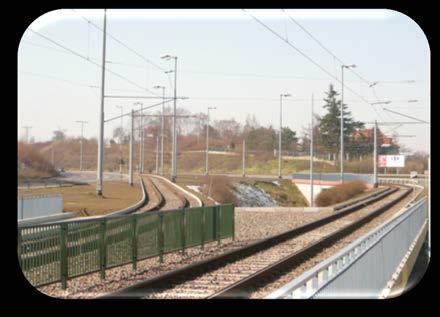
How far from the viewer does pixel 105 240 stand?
9.32 m

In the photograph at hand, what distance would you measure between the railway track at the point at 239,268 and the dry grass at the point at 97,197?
1157 mm

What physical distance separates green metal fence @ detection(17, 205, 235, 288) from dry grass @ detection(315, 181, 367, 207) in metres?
2.07

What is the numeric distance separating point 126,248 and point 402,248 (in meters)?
4.04

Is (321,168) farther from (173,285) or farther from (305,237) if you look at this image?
(305,237)

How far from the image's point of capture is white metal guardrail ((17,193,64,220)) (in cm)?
765

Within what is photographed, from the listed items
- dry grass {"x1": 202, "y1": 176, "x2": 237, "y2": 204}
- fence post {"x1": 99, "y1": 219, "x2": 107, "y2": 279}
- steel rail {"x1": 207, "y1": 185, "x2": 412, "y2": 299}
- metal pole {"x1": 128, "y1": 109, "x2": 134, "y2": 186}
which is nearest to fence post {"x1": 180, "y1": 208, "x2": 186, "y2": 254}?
steel rail {"x1": 207, "y1": 185, "x2": 412, "y2": 299}

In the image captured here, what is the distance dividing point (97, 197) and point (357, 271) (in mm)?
3704

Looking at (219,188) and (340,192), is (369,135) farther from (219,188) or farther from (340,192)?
(340,192)

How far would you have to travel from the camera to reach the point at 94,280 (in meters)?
9.35

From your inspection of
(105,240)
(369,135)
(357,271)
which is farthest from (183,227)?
(357,271)

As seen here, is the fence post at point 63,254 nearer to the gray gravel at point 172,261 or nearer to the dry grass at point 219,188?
the gray gravel at point 172,261

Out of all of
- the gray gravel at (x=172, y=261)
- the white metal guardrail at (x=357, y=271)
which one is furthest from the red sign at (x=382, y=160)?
the gray gravel at (x=172, y=261)

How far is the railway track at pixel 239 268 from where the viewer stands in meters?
7.80
